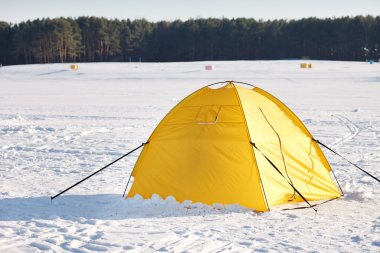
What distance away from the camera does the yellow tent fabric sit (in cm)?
709

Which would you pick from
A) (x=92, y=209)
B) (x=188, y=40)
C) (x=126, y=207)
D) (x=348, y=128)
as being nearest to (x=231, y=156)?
(x=126, y=207)

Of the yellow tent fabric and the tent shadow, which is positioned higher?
the yellow tent fabric

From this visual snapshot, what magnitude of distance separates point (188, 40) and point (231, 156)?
8541cm

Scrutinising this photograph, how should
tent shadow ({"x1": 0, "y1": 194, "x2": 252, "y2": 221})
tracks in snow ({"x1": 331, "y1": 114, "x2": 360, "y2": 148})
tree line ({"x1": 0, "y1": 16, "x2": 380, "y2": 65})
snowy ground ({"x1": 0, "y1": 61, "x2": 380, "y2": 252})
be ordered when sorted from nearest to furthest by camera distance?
snowy ground ({"x1": 0, "y1": 61, "x2": 380, "y2": 252})
tent shadow ({"x1": 0, "y1": 194, "x2": 252, "y2": 221})
tracks in snow ({"x1": 331, "y1": 114, "x2": 360, "y2": 148})
tree line ({"x1": 0, "y1": 16, "x2": 380, "y2": 65})

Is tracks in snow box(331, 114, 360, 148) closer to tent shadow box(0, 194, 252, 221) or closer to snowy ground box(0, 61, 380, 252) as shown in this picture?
snowy ground box(0, 61, 380, 252)

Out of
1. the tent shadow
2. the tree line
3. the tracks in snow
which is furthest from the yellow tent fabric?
the tree line

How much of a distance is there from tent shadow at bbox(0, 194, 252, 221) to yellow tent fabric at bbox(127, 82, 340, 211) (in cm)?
18

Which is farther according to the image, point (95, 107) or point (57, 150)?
point (95, 107)

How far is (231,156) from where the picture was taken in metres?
7.21

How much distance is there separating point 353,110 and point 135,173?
14871 millimetres

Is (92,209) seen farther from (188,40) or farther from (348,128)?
(188,40)

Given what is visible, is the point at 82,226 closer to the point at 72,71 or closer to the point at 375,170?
the point at 375,170

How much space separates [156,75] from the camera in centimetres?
4894

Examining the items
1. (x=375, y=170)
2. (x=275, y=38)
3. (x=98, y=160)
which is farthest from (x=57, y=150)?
(x=275, y=38)
